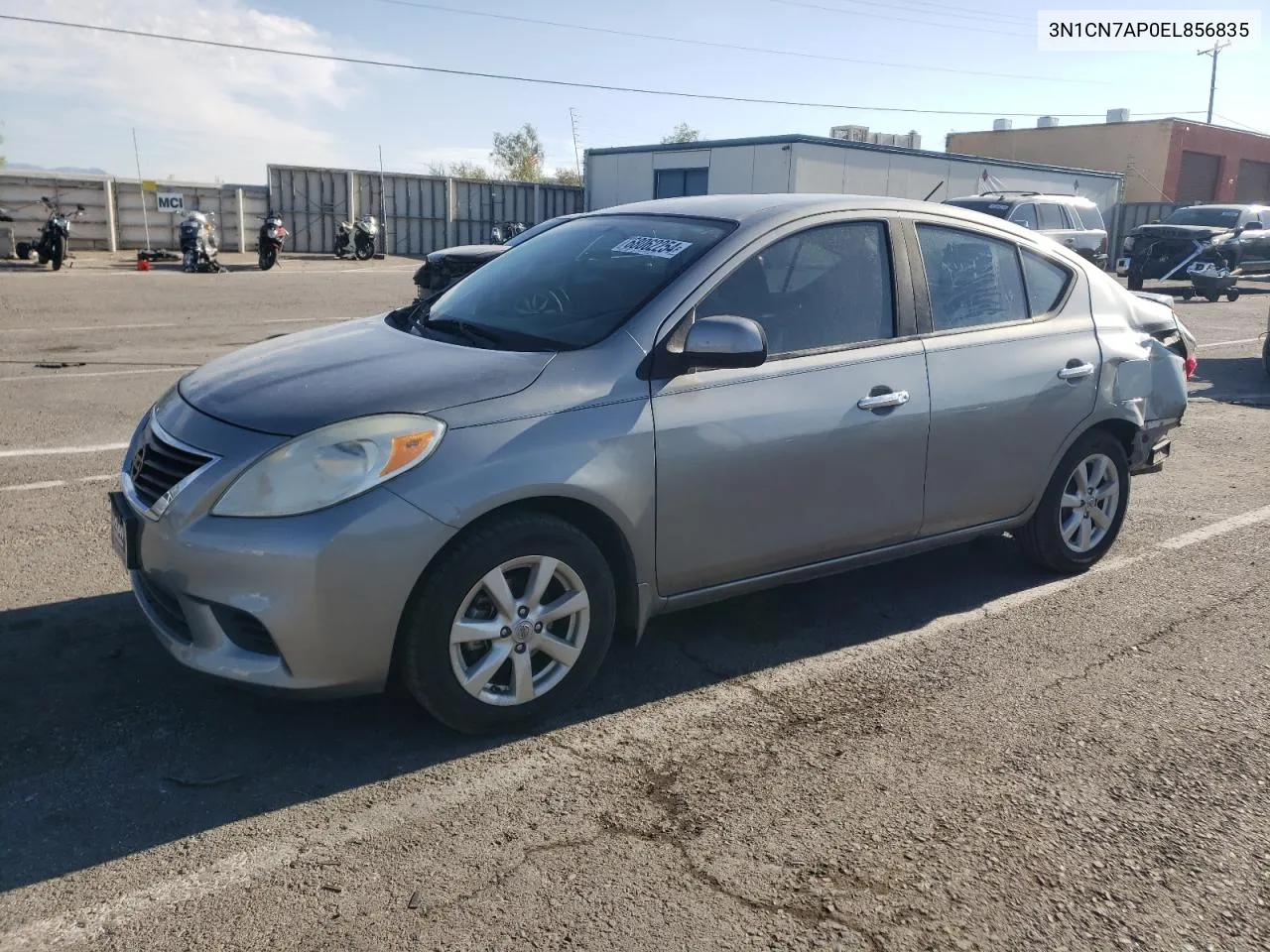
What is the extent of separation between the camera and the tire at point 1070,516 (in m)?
5.01

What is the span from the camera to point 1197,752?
3.57 meters

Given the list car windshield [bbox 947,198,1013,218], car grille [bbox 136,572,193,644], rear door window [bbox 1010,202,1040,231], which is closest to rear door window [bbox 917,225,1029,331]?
car grille [bbox 136,572,193,644]

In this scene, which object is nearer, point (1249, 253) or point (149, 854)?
point (149, 854)

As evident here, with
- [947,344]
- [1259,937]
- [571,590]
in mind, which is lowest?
[1259,937]

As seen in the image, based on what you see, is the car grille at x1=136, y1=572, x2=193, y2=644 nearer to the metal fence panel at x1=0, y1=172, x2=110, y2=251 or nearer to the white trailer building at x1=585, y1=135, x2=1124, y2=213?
the metal fence panel at x1=0, y1=172, x2=110, y2=251

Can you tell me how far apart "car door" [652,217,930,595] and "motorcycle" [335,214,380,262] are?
87.8 feet

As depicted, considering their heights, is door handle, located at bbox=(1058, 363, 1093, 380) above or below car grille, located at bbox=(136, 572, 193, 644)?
above

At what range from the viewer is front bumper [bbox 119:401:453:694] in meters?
3.05

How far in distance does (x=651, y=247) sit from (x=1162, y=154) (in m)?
46.9

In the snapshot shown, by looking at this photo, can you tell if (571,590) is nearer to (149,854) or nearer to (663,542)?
(663,542)

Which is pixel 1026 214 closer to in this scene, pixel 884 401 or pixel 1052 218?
pixel 1052 218

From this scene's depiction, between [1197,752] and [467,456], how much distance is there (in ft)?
8.53

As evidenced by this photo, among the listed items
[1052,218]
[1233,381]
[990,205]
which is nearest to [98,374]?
[1233,381]

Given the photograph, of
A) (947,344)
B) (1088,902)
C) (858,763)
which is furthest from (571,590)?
(947,344)
